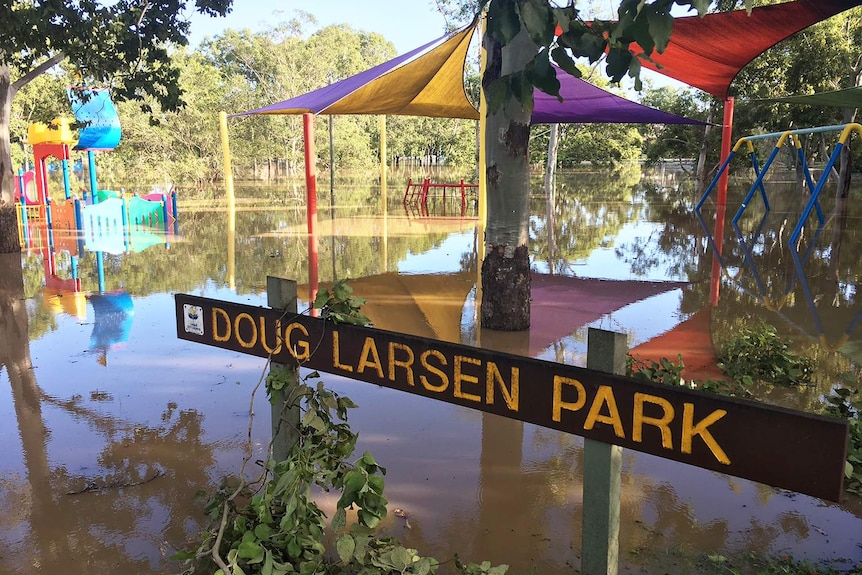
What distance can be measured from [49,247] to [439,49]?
8.32 metres

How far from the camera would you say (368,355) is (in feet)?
8.07

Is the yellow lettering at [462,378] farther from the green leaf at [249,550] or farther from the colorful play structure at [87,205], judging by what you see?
the colorful play structure at [87,205]

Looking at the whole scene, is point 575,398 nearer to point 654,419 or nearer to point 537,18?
point 654,419

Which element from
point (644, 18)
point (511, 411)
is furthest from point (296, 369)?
point (644, 18)

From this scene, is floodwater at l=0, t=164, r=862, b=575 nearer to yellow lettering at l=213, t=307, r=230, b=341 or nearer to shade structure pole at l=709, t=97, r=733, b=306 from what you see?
shade structure pole at l=709, t=97, r=733, b=306

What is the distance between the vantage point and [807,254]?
37.8 feet

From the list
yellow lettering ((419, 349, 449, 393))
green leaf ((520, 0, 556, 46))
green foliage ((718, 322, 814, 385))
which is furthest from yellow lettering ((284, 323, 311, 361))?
green foliage ((718, 322, 814, 385))

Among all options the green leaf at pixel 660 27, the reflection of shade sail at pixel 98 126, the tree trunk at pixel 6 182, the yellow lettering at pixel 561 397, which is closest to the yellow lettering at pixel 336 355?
the yellow lettering at pixel 561 397

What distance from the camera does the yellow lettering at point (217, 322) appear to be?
2803mm

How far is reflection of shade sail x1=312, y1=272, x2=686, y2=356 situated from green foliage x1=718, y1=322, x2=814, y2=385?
5.03ft

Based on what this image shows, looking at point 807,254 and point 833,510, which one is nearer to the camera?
point 833,510

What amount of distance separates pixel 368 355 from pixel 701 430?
1.20m

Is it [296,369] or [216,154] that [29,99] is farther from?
[296,369]

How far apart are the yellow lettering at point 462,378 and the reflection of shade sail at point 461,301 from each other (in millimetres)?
3531
